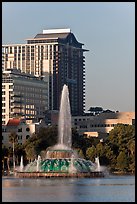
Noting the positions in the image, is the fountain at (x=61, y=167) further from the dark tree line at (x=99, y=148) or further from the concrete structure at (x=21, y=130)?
the concrete structure at (x=21, y=130)

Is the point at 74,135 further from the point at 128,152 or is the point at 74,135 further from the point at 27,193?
the point at 27,193

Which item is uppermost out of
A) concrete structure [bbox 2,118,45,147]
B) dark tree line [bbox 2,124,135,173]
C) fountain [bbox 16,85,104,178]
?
concrete structure [bbox 2,118,45,147]

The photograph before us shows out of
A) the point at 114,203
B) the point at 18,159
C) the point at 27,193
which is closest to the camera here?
the point at 114,203

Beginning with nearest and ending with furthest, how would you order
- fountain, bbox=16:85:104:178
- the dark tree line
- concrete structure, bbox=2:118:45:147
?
fountain, bbox=16:85:104:178
the dark tree line
concrete structure, bbox=2:118:45:147

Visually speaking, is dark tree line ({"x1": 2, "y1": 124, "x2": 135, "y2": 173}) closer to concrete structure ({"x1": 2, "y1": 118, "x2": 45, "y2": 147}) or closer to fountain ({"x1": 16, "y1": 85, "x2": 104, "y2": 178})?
concrete structure ({"x1": 2, "y1": 118, "x2": 45, "y2": 147})

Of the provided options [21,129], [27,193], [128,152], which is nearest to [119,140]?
[128,152]

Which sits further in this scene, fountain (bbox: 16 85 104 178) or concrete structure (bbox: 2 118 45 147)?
concrete structure (bbox: 2 118 45 147)

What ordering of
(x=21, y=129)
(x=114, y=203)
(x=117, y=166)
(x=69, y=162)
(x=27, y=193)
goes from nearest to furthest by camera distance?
(x=114, y=203) < (x=27, y=193) < (x=69, y=162) < (x=117, y=166) < (x=21, y=129)

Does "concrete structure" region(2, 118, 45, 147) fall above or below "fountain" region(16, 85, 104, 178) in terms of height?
above

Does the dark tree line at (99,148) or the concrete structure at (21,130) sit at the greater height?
the concrete structure at (21,130)

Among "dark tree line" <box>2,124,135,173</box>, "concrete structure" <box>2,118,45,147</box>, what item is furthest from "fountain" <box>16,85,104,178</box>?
"concrete structure" <box>2,118,45,147</box>

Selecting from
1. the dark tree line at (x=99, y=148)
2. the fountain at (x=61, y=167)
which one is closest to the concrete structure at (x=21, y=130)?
the dark tree line at (x=99, y=148)

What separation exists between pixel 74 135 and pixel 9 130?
35.9 metres

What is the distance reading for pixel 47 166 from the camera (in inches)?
3844
